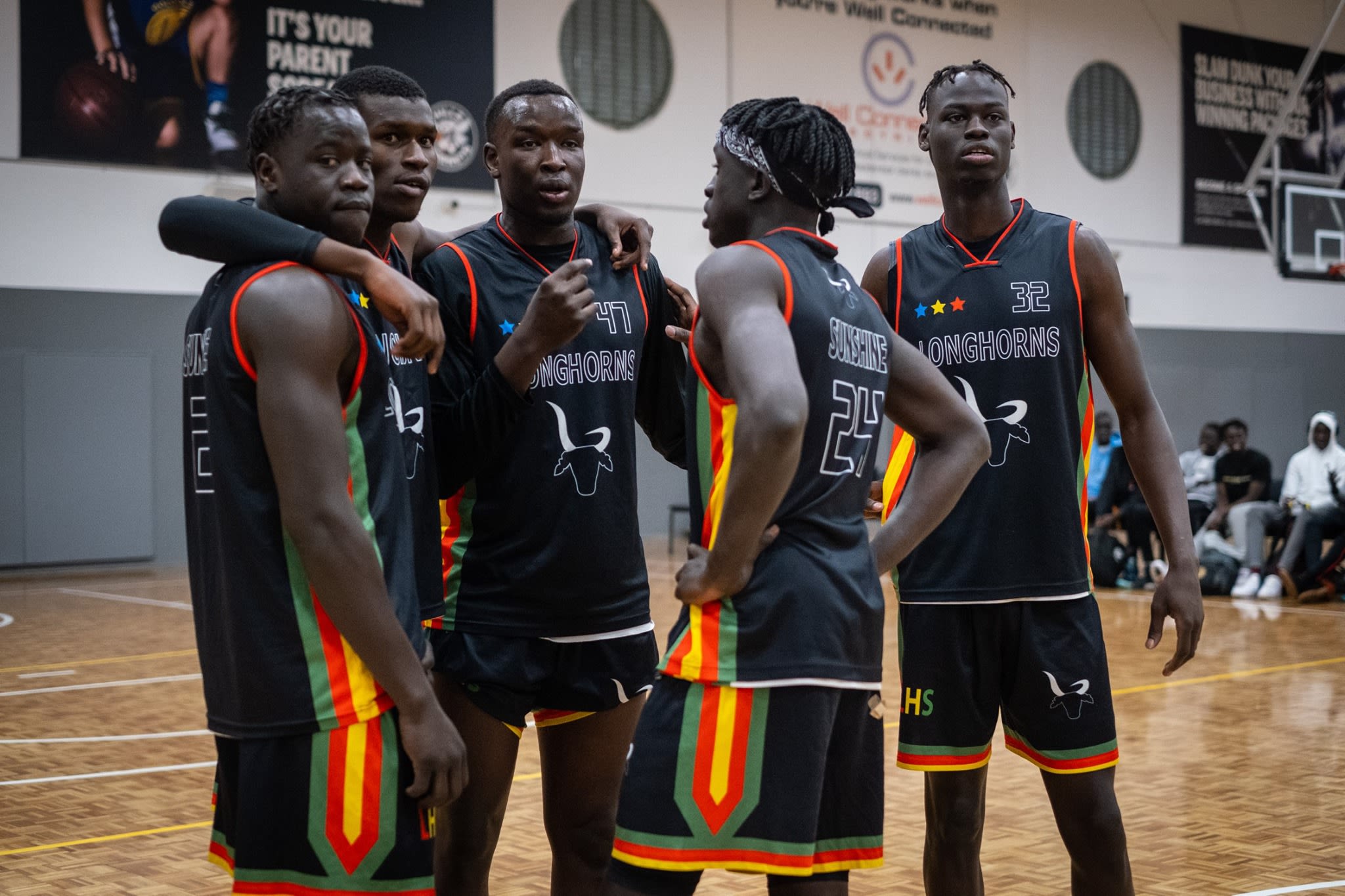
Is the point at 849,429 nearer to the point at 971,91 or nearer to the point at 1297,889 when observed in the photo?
the point at 971,91

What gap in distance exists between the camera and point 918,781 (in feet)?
18.2

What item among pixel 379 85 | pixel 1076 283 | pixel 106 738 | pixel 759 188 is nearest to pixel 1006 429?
pixel 1076 283

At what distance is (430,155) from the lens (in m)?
2.90

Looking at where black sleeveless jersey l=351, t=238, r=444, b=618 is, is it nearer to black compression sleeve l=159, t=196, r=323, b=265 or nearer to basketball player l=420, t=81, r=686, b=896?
basketball player l=420, t=81, r=686, b=896

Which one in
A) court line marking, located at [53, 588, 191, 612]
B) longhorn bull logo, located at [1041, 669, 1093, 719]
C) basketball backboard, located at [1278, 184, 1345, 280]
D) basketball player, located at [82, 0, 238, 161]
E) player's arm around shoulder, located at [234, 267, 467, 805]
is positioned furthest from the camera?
basketball backboard, located at [1278, 184, 1345, 280]

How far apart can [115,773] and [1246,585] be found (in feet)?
31.2

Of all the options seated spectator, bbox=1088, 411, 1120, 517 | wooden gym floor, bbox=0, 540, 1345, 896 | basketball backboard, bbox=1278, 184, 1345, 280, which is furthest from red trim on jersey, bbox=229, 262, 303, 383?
basketball backboard, bbox=1278, 184, 1345, 280

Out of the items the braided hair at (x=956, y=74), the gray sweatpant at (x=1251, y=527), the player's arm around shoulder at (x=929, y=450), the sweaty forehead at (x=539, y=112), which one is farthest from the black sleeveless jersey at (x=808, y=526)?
the gray sweatpant at (x=1251, y=527)

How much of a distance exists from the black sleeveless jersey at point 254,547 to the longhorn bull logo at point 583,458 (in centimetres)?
79

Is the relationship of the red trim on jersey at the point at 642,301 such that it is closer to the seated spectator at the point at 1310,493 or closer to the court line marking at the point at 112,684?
the court line marking at the point at 112,684

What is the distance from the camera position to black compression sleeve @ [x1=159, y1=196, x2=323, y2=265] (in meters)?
2.15

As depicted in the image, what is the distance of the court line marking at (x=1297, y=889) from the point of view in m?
4.02

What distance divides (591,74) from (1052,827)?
12688 mm

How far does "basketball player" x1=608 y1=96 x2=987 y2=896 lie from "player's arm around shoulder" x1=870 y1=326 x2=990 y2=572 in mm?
147
